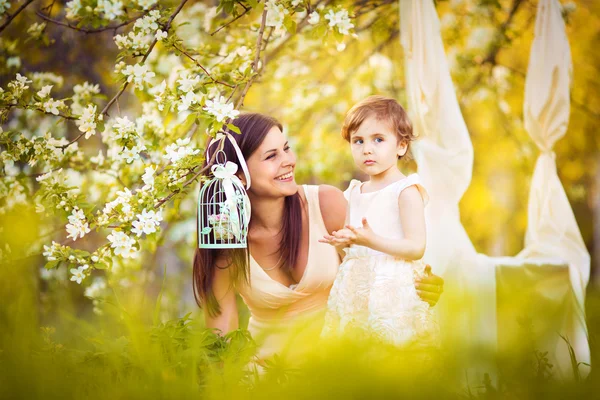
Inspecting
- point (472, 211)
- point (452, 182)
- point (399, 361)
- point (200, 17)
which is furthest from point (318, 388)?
point (472, 211)

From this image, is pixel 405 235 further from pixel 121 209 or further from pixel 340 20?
pixel 121 209

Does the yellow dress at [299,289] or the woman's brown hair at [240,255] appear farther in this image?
the yellow dress at [299,289]

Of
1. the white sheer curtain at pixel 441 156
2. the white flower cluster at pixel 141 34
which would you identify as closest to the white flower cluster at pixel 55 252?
the white flower cluster at pixel 141 34

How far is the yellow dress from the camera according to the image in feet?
9.89

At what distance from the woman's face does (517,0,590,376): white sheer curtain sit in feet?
4.66

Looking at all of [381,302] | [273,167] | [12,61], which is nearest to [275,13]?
[273,167]

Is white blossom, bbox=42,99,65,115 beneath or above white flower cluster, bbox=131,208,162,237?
above

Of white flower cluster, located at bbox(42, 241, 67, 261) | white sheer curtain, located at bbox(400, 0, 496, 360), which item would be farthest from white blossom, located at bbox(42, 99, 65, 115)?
white sheer curtain, located at bbox(400, 0, 496, 360)

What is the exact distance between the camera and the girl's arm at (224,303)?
119 inches

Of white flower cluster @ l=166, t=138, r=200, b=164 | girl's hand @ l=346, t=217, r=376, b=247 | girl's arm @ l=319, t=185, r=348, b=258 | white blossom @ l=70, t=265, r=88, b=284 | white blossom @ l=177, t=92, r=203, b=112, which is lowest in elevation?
white blossom @ l=70, t=265, r=88, b=284

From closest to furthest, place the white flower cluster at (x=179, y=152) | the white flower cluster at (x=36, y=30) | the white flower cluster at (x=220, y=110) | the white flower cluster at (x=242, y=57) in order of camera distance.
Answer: the white flower cluster at (x=220, y=110) < the white flower cluster at (x=179, y=152) < the white flower cluster at (x=242, y=57) < the white flower cluster at (x=36, y=30)

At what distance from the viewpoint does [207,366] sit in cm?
182

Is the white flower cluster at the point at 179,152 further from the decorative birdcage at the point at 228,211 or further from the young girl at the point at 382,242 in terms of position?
the young girl at the point at 382,242

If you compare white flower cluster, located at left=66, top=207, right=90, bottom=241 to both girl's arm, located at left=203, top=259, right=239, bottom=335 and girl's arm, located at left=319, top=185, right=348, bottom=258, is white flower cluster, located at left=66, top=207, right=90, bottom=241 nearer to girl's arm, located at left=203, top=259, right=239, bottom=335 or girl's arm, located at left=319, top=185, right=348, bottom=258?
girl's arm, located at left=203, top=259, right=239, bottom=335
